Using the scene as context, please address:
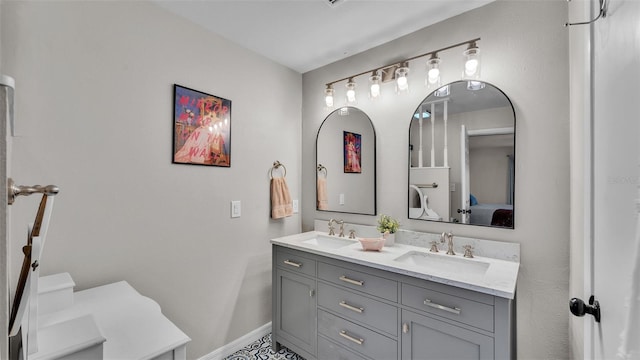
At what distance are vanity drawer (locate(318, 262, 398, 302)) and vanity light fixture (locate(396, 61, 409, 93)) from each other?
1295 millimetres

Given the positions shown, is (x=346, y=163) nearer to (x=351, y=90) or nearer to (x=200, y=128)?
(x=351, y=90)

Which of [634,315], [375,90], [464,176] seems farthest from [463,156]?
[634,315]

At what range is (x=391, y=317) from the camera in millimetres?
1509

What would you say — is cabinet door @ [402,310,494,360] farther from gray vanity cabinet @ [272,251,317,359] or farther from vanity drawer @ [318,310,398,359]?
gray vanity cabinet @ [272,251,317,359]

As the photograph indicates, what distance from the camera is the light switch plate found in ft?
7.02

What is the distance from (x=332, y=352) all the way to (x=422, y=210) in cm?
112

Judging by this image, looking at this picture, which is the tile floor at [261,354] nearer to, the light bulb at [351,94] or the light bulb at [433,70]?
the light bulb at [351,94]

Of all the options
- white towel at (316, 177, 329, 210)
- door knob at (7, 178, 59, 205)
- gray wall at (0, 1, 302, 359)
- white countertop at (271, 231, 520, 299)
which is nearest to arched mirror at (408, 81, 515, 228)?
white countertop at (271, 231, 520, 299)

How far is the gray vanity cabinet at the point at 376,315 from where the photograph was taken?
4.11ft

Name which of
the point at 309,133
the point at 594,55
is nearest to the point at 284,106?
the point at 309,133

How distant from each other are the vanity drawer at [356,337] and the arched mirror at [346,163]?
0.86 meters

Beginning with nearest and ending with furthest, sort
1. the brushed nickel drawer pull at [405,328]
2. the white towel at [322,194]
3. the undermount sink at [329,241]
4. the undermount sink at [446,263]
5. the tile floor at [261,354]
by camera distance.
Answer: the brushed nickel drawer pull at [405,328]
the undermount sink at [446,263]
the tile floor at [261,354]
the undermount sink at [329,241]
the white towel at [322,194]

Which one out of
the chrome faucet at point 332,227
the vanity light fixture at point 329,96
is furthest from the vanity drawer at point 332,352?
the vanity light fixture at point 329,96

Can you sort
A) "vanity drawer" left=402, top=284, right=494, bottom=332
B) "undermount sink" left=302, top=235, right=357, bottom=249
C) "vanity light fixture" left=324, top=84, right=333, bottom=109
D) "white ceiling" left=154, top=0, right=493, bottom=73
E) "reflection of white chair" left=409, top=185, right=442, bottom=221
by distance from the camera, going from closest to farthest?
"vanity drawer" left=402, top=284, right=494, bottom=332
"white ceiling" left=154, top=0, right=493, bottom=73
"reflection of white chair" left=409, top=185, right=442, bottom=221
"undermount sink" left=302, top=235, right=357, bottom=249
"vanity light fixture" left=324, top=84, right=333, bottom=109
